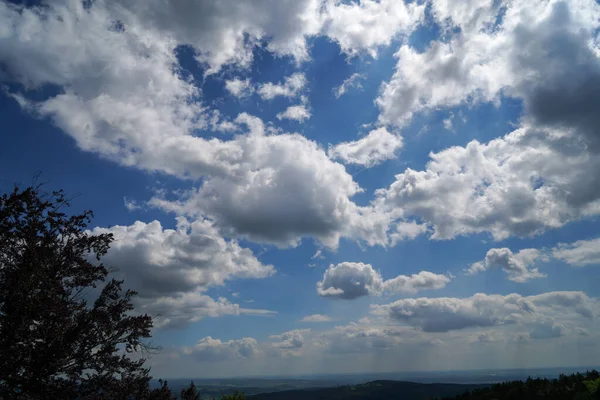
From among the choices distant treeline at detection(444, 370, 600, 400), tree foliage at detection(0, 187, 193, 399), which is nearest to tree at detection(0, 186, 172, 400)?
tree foliage at detection(0, 187, 193, 399)

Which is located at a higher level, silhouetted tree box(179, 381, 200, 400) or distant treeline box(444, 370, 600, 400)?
distant treeline box(444, 370, 600, 400)

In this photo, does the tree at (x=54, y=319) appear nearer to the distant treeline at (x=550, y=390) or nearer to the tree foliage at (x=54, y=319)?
the tree foliage at (x=54, y=319)

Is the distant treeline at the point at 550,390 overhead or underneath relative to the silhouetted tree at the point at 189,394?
overhead

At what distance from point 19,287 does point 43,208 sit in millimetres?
3898

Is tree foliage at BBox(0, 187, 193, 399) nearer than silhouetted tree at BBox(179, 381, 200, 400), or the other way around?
tree foliage at BBox(0, 187, 193, 399)

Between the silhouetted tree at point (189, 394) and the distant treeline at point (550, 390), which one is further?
the silhouetted tree at point (189, 394)

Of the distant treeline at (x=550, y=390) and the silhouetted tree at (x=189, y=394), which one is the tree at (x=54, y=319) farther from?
the distant treeline at (x=550, y=390)

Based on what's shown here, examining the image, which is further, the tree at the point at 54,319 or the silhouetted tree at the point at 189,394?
the silhouetted tree at the point at 189,394

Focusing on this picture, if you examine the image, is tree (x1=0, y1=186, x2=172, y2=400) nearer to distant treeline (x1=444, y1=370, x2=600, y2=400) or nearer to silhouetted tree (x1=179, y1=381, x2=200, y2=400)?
silhouetted tree (x1=179, y1=381, x2=200, y2=400)

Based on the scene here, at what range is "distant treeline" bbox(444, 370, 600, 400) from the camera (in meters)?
10.8

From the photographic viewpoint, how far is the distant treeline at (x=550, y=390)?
1084 centimetres

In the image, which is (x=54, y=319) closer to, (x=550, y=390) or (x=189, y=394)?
(x=189, y=394)

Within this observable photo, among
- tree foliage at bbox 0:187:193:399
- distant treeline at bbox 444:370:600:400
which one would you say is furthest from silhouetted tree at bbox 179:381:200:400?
distant treeline at bbox 444:370:600:400

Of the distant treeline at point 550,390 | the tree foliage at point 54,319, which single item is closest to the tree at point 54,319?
the tree foliage at point 54,319
